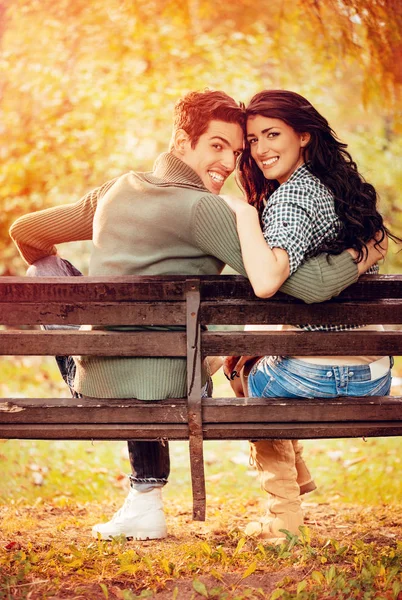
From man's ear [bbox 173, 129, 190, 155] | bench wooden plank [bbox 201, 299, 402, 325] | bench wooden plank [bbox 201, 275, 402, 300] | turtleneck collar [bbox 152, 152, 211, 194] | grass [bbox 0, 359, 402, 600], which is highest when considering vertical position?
man's ear [bbox 173, 129, 190, 155]

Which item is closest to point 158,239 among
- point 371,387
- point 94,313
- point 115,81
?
point 94,313

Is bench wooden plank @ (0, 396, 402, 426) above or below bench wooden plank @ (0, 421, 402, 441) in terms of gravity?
above

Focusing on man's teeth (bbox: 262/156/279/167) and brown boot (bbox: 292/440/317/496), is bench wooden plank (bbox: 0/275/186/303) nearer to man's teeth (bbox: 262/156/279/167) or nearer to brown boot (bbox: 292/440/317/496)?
man's teeth (bbox: 262/156/279/167)

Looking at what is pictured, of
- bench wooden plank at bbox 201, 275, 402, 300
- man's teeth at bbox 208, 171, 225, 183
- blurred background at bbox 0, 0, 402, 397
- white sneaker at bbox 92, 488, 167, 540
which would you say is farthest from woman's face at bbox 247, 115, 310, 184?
blurred background at bbox 0, 0, 402, 397

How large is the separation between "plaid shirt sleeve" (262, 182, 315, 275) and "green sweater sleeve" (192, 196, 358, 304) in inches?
2.4

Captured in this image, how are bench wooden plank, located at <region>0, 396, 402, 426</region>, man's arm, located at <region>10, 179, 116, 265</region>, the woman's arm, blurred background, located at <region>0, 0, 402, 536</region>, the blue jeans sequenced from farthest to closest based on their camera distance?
blurred background, located at <region>0, 0, 402, 536</region>
man's arm, located at <region>10, 179, 116, 265</region>
the blue jeans
bench wooden plank, located at <region>0, 396, 402, 426</region>
the woman's arm

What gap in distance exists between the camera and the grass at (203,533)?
2912mm

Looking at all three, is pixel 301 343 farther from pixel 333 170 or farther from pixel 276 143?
pixel 276 143

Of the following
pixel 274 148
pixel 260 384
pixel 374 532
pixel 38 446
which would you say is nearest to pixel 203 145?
pixel 274 148

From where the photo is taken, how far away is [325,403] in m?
3.03

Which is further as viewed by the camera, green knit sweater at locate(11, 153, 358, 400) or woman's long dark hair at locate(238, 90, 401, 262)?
woman's long dark hair at locate(238, 90, 401, 262)

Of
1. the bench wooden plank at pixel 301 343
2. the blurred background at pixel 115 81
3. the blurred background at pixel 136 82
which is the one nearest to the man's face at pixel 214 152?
the bench wooden plank at pixel 301 343

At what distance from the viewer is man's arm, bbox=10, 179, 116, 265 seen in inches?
140

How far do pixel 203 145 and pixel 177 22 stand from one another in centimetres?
716
